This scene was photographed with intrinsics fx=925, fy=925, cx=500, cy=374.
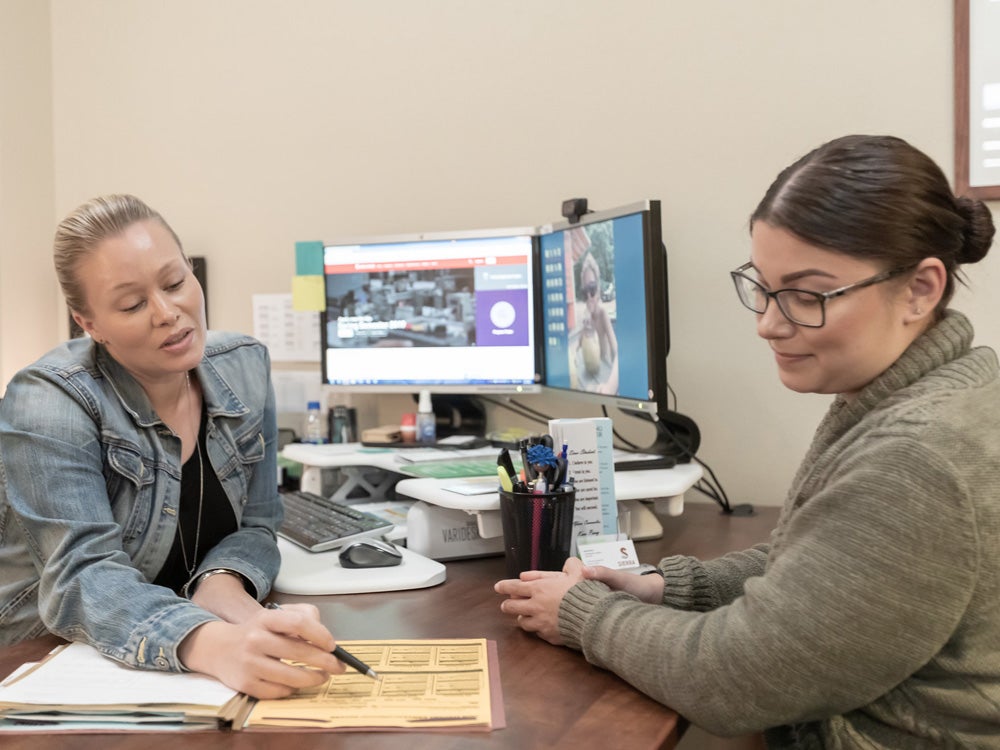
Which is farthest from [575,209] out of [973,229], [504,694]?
[504,694]

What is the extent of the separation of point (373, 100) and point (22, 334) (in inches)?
48.0

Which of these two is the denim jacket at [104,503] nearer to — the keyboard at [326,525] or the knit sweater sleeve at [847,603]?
the keyboard at [326,525]

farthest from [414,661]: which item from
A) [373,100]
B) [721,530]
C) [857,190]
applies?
[373,100]

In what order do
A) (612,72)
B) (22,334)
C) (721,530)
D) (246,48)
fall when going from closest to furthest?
(721,530) < (612,72) < (246,48) < (22,334)

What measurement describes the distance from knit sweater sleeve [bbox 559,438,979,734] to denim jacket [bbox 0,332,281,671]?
0.53 m

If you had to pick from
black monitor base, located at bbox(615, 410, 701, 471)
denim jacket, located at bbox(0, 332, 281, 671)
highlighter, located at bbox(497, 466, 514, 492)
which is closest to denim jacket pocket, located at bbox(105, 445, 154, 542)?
denim jacket, located at bbox(0, 332, 281, 671)

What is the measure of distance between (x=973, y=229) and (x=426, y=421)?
52.6 inches

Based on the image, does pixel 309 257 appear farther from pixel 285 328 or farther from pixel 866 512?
pixel 866 512

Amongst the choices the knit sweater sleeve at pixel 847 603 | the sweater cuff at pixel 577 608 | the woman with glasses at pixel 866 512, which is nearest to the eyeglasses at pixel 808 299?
the woman with glasses at pixel 866 512

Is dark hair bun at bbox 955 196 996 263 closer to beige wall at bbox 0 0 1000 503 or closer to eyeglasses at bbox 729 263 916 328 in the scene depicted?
eyeglasses at bbox 729 263 916 328

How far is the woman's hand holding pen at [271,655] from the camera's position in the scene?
2.89 ft

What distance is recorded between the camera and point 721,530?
1.61 metres

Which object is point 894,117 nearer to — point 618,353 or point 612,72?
point 612,72

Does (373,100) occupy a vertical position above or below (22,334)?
above
